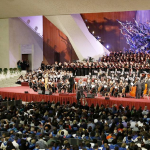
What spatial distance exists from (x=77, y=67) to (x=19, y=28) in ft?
27.8

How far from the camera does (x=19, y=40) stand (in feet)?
88.5

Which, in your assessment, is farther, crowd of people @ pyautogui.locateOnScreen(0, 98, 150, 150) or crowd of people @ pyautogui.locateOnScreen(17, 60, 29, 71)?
crowd of people @ pyautogui.locateOnScreen(17, 60, 29, 71)

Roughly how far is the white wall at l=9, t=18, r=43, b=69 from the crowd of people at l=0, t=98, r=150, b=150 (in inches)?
604

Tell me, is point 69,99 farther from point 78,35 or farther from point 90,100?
point 78,35

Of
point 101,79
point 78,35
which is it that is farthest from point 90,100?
point 78,35

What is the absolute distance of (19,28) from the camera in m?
26.9

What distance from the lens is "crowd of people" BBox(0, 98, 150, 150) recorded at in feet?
24.2

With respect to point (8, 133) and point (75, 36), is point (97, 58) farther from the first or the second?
point (8, 133)

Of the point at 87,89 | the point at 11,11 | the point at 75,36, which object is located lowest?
the point at 87,89

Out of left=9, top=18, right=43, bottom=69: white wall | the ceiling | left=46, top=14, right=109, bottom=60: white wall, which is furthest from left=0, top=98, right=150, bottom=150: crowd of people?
left=9, top=18, right=43, bottom=69: white wall

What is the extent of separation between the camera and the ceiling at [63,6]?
70.0ft

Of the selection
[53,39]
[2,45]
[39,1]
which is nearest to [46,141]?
[39,1]

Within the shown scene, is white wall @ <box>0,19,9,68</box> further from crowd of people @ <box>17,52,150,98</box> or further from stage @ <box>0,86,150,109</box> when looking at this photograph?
stage @ <box>0,86,150,109</box>

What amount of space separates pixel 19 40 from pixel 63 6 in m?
6.57
